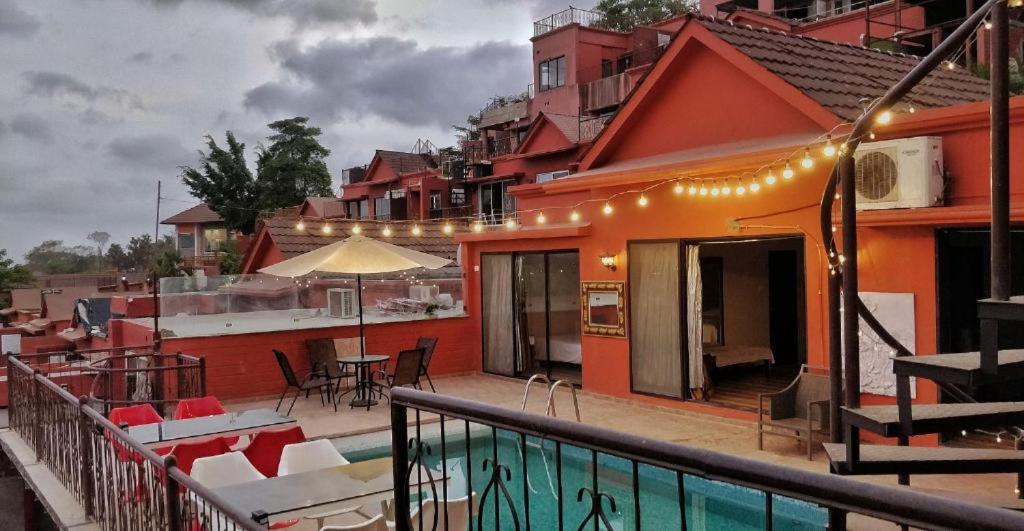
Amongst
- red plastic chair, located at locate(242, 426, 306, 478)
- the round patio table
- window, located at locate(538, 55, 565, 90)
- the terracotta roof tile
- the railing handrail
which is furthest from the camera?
window, located at locate(538, 55, 565, 90)

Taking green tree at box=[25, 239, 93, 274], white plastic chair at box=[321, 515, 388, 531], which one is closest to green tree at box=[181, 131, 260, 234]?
green tree at box=[25, 239, 93, 274]

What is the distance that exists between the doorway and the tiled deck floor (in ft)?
1.96

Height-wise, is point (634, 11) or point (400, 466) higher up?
point (634, 11)

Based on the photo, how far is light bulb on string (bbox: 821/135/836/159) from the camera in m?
7.32

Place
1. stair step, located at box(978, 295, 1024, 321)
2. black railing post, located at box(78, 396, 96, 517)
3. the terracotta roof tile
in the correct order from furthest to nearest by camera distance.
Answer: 1. the terracotta roof tile
2. black railing post, located at box(78, 396, 96, 517)
3. stair step, located at box(978, 295, 1024, 321)

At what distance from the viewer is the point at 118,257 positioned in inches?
2517

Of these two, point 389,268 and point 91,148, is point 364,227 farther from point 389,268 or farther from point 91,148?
point 91,148

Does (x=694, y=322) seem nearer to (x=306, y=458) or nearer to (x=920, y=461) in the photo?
(x=306, y=458)

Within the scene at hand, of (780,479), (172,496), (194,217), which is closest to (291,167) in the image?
(194,217)

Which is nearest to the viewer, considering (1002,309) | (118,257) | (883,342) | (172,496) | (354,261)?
(1002,309)

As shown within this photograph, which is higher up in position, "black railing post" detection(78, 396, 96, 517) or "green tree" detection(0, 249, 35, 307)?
"green tree" detection(0, 249, 35, 307)

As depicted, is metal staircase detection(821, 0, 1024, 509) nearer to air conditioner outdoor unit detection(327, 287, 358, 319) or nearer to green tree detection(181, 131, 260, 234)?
air conditioner outdoor unit detection(327, 287, 358, 319)

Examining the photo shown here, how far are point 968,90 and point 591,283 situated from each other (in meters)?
5.75

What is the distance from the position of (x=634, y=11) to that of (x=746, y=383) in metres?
28.9
